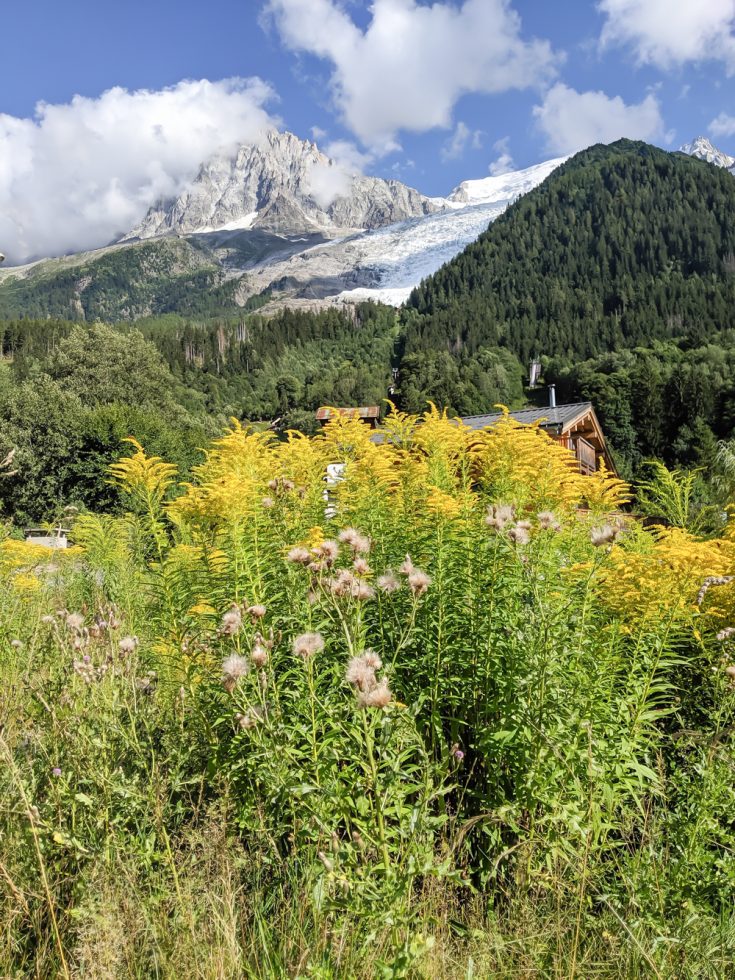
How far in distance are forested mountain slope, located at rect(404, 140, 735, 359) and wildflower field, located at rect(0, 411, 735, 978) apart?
99302mm

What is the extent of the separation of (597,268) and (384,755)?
141646mm

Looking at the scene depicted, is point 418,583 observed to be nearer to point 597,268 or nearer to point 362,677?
point 362,677

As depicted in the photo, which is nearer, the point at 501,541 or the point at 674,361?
the point at 501,541

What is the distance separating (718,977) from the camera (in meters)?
1.97

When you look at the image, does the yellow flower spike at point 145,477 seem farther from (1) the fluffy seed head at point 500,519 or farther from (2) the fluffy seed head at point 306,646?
(2) the fluffy seed head at point 306,646

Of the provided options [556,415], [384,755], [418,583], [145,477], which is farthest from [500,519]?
[556,415]

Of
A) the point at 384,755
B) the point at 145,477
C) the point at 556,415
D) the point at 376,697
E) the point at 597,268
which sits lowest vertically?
the point at 556,415

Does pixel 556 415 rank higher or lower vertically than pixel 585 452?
higher

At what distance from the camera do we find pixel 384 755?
2209mm

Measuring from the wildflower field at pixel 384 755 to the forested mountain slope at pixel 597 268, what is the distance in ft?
326

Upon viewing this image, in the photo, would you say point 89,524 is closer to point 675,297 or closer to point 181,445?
point 181,445

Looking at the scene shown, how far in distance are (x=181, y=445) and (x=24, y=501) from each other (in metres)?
8.58

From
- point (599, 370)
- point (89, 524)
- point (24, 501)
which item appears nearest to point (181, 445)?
Result: point (24, 501)

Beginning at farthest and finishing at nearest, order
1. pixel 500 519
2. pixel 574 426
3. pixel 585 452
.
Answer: pixel 585 452 → pixel 574 426 → pixel 500 519
